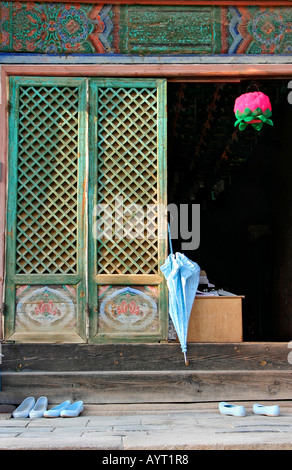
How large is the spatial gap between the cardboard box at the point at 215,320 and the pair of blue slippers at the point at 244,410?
790 millimetres

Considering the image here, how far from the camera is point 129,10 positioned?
6246mm

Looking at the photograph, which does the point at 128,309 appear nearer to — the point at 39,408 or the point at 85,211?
the point at 85,211

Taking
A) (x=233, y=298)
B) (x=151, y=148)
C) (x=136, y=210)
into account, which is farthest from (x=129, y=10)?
(x=233, y=298)

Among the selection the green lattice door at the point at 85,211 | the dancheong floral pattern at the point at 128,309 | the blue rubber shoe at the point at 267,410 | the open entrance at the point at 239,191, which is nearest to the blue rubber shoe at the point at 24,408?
the green lattice door at the point at 85,211

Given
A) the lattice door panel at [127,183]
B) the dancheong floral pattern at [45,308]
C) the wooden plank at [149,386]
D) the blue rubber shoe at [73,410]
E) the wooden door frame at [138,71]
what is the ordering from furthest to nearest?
1. the wooden door frame at [138,71]
2. the lattice door panel at [127,183]
3. the dancheong floral pattern at [45,308]
4. the wooden plank at [149,386]
5. the blue rubber shoe at [73,410]

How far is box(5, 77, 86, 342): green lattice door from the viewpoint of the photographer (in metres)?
5.90

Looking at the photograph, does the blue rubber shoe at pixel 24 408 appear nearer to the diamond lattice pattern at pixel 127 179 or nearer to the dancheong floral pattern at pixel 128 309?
the dancheong floral pattern at pixel 128 309

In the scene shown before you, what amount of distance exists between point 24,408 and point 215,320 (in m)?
2.16

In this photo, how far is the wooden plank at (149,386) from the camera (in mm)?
5586

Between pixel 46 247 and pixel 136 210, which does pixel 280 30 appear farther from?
pixel 46 247

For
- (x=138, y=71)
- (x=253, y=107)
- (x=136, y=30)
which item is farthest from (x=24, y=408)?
(x=136, y=30)

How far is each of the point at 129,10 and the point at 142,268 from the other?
2.91 m

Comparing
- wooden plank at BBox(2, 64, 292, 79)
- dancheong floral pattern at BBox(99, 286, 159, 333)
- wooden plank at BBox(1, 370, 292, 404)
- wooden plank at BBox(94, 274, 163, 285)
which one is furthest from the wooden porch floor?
wooden plank at BBox(2, 64, 292, 79)
